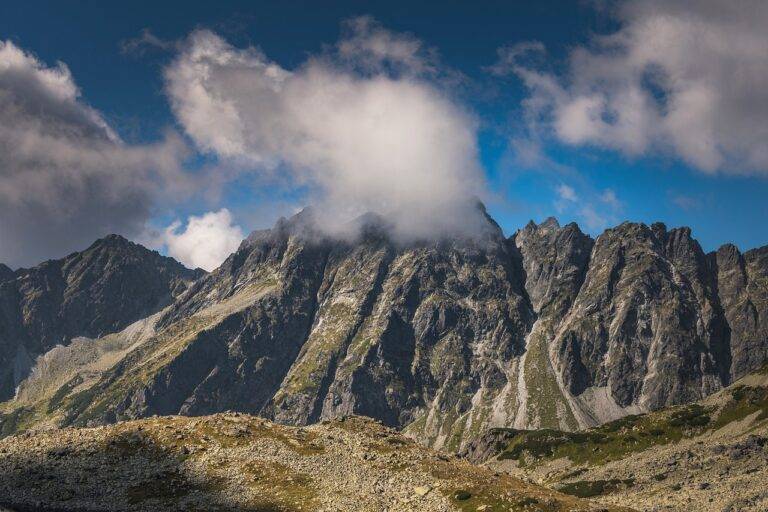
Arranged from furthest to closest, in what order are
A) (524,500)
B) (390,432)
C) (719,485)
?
1. (719,485)
2. (390,432)
3. (524,500)

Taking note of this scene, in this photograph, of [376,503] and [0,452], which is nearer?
[376,503]

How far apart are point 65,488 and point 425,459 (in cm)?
4892

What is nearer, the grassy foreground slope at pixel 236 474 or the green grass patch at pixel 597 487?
the grassy foreground slope at pixel 236 474

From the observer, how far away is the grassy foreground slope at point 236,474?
71875 mm

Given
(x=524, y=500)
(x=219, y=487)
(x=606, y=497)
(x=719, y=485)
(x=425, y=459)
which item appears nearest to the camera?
(x=524, y=500)

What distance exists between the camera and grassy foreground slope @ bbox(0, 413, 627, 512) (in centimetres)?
7188

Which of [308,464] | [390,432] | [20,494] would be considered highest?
[390,432]

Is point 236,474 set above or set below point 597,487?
below

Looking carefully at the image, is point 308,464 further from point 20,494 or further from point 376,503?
point 20,494

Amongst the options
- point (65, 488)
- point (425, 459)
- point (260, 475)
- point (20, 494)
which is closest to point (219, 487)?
point (260, 475)

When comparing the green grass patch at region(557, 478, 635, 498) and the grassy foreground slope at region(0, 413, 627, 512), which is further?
the green grass patch at region(557, 478, 635, 498)

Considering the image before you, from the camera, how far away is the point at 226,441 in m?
89.6

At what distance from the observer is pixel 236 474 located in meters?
79.8

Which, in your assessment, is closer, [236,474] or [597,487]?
[236,474]
